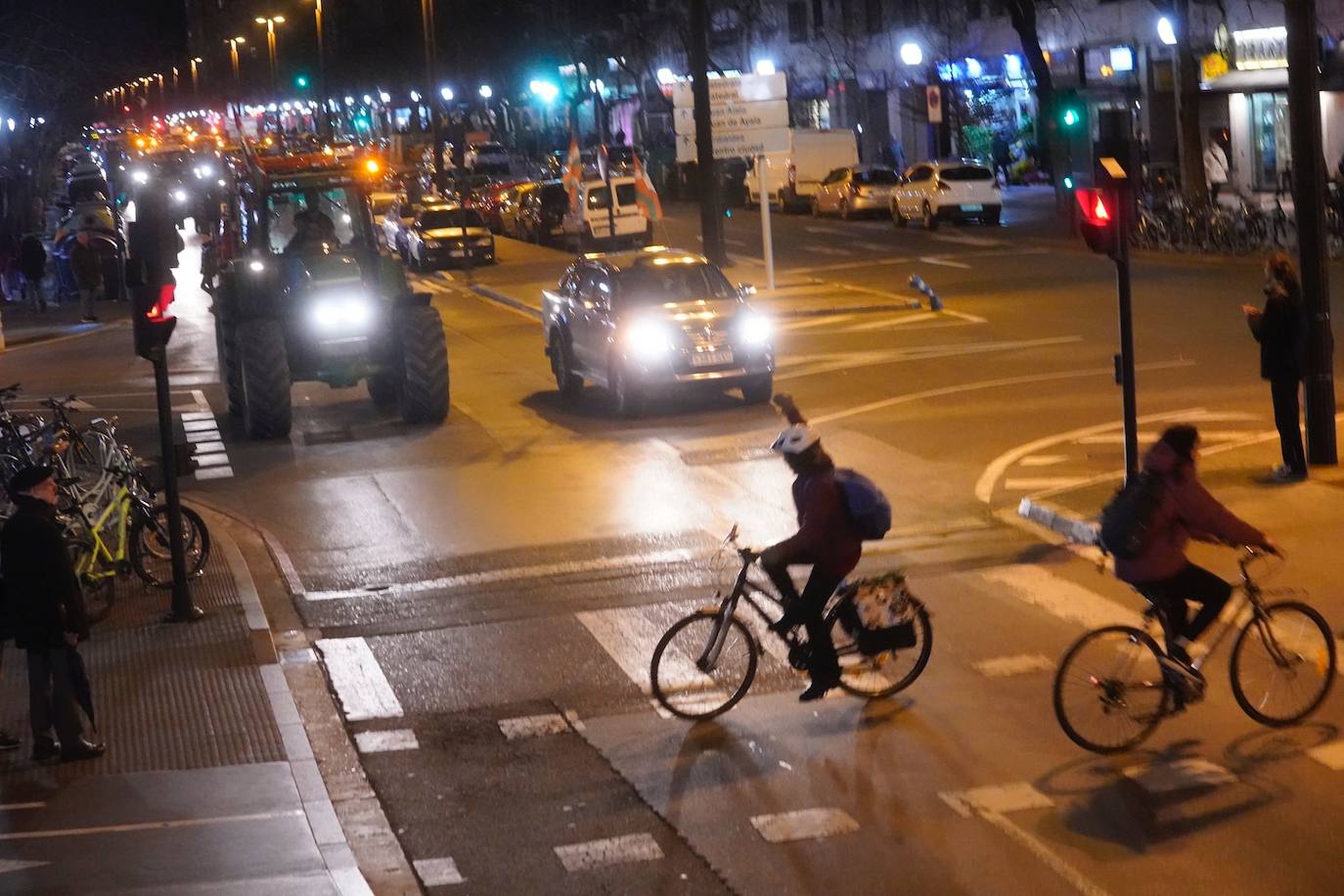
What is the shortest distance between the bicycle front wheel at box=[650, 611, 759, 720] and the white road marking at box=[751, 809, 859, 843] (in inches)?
64.2

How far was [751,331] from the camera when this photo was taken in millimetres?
21016

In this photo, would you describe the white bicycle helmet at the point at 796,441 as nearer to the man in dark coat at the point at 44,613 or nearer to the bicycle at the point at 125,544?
the man in dark coat at the point at 44,613

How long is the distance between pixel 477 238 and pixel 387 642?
32133 mm

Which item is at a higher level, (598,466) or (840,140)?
(840,140)

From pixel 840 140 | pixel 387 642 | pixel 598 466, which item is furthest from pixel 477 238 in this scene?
pixel 387 642

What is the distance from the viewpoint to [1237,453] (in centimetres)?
1662

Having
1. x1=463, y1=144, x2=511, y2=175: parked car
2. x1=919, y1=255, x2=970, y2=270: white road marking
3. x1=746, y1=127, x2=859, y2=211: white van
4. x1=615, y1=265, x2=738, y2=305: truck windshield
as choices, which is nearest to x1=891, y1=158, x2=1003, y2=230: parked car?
x1=919, y1=255, x2=970, y2=270: white road marking

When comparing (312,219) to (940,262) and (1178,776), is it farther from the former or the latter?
(940,262)

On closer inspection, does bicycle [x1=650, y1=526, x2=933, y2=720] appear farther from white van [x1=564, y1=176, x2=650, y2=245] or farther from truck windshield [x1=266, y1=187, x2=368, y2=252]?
white van [x1=564, y1=176, x2=650, y2=245]

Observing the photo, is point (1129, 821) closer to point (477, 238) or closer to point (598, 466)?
point (598, 466)

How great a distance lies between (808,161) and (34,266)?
85.3 feet

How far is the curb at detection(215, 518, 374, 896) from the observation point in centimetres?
793

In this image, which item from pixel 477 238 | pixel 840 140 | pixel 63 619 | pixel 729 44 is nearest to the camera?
pixel 63 619

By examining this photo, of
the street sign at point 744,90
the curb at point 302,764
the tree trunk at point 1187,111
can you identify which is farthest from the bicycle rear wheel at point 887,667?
the tree trunk at point 1187,111
